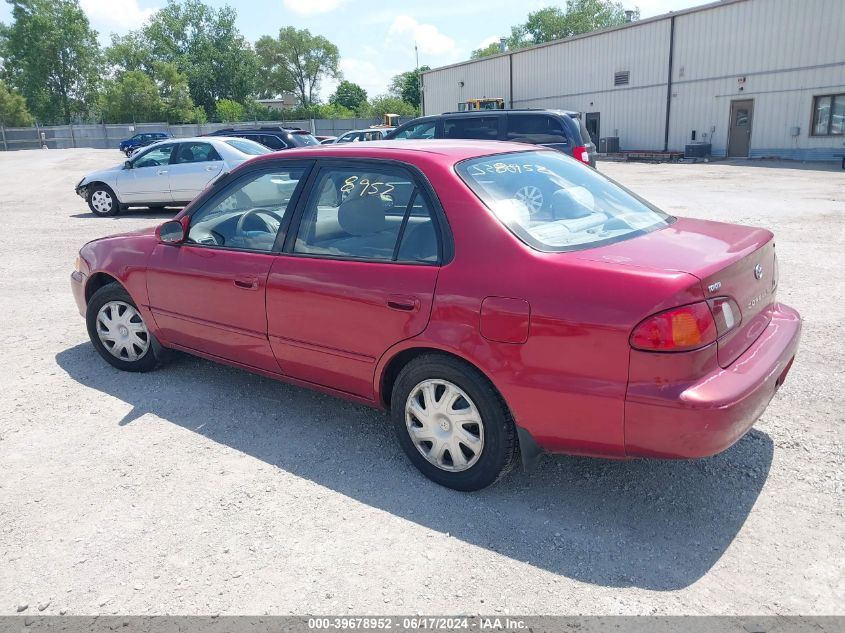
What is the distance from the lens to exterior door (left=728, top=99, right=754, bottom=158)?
27.1m

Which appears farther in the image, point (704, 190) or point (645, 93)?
point (645, 93)

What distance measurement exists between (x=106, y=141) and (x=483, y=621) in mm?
62437

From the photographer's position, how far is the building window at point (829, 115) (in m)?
24.2

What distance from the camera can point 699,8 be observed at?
27.9 metres

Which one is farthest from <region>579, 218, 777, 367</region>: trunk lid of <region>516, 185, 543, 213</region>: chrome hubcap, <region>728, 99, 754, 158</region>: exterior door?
<region>728, 99, 754, 158</region>: exterior door

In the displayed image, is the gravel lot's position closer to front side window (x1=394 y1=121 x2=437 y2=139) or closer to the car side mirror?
the car side mirror

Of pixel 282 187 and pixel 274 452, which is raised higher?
pixel 282 187

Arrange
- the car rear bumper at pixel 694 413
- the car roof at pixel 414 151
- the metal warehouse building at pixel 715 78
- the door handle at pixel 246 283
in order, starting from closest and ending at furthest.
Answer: the car rear bumper at pixel 694 413, the car roof at pixel 414 151, the door handle at pixel 246 283, the metal warehouse building at pixel 715 78

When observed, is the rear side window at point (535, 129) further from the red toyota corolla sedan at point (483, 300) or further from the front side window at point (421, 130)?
the red toyota corolla sedan at point (483, 300)

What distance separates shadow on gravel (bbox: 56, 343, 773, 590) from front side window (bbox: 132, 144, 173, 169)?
34.6 ft

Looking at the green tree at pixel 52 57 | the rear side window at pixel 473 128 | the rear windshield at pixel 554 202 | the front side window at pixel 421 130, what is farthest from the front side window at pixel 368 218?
the green tree at pixel 52 57

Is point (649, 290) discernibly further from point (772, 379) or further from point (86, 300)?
point (86, 300)

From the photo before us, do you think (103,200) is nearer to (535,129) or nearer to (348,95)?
(535,129)

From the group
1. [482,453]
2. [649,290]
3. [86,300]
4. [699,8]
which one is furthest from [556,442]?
[699,8]
